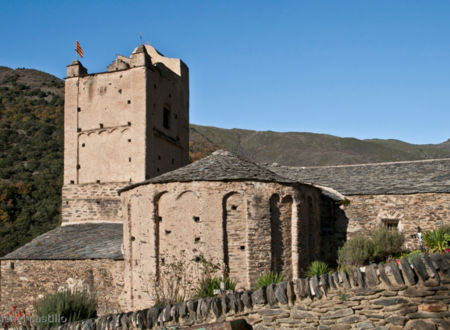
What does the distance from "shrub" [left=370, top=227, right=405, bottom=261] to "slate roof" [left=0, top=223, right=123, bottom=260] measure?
7.00 m

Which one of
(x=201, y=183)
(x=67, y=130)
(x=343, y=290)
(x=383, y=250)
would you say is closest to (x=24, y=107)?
(x=67, y=130)

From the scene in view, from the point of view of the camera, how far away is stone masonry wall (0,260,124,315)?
1339 cm

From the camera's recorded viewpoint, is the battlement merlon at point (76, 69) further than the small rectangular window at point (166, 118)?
No

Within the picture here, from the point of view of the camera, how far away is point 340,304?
21.9 feet

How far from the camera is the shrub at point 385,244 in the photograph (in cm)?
1218

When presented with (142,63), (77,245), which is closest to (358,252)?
(77,245)

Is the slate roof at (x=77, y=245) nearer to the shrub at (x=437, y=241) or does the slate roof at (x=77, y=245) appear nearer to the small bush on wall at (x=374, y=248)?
the small bush on wall at (x=374, y=248)

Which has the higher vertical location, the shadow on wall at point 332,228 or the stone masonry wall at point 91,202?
the stone masonry wall at point 91,202

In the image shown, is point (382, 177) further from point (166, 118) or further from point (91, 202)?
point (91, 202)

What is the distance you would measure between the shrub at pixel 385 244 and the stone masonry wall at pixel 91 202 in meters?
9.23

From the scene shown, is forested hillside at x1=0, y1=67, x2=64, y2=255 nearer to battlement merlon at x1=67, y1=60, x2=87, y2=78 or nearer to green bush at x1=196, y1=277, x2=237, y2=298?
battlement merlon at x1=67, y1=60, x2=87, y2=78

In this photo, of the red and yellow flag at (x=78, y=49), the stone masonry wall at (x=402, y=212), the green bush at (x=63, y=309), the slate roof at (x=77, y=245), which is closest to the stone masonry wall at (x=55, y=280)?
the slate roof at (x=77, y=245)

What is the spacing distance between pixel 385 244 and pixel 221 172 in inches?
189

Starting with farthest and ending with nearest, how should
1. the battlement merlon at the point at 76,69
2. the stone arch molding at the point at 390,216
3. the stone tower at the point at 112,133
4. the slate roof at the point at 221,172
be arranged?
the battlement merlon at the point at 76,69 → the stone tower at the point at 112,133 → the stone arch molding at the point at 390,216 → the slate roof at the point at 221,172
